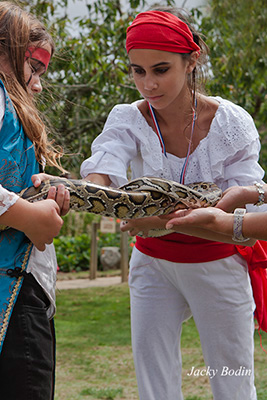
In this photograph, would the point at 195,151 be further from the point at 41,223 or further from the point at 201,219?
the point at 41,223

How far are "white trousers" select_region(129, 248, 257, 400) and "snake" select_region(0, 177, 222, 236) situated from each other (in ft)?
1.37

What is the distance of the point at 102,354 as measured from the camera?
7371mm

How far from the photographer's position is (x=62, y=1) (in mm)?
8820

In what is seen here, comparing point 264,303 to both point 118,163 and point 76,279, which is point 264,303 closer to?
point 118,163

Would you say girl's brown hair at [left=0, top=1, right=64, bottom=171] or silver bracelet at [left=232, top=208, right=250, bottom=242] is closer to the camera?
girl's brown hair at [left=0, top=1, right=64, bottom=171]

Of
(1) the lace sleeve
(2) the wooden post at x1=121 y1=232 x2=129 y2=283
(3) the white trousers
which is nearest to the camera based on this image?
(1) the lace sleeve

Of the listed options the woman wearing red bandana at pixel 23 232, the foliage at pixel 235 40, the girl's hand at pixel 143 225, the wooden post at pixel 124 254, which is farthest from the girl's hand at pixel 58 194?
the wooden post at pixel 124 254

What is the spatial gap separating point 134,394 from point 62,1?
6.74 meters

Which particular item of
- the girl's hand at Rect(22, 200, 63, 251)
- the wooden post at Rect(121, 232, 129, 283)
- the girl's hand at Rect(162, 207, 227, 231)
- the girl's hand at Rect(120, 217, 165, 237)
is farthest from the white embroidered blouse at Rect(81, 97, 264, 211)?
the wooden post at Rect(121, 232, 129, 283)

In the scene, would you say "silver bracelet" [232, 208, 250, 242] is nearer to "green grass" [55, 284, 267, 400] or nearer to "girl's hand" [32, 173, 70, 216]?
"girl's hand" [32, 173, 70, 216]

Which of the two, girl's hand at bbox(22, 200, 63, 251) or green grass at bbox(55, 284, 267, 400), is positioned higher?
girl's hand at bbox(22, 200, 63, 251)

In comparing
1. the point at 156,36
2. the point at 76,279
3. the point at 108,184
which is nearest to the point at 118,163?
the point at 108,184

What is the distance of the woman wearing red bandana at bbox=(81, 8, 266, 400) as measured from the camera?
3.15 meters

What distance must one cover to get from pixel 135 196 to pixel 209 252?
0.66 metres
